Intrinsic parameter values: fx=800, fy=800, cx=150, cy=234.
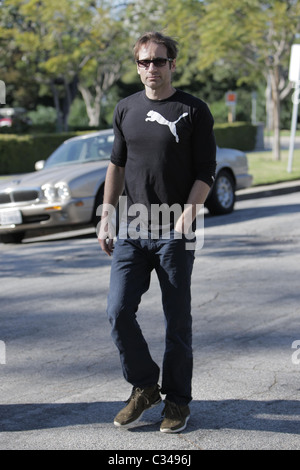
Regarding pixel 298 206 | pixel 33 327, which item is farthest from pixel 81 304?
pixel 298 206

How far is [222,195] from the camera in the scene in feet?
43.0

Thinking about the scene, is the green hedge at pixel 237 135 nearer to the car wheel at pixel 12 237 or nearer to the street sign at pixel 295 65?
the street sign at pixel 295 65

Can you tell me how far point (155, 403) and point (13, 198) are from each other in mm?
7343

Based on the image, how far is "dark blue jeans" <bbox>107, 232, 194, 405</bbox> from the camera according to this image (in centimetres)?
400

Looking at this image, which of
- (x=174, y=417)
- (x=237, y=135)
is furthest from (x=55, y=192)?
(x=237, y=135)

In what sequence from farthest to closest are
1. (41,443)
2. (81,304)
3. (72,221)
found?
(72,221)
(81,304)
(41,443)

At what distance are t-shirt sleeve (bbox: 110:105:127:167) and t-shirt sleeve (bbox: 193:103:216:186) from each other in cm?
39

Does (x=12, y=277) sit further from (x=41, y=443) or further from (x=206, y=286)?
(x=41, y=443)

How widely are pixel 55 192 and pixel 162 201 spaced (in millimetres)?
7246

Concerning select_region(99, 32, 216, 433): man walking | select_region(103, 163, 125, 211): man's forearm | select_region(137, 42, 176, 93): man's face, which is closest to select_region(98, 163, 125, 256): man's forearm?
select_region(103, 163, 125, 211): man's forearm

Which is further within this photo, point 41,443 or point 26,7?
point 26,7

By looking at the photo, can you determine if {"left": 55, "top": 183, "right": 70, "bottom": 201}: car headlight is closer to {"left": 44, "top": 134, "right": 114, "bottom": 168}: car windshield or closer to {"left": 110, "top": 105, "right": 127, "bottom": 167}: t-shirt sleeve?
{"left": 44, "top": 134, "right": 114, "bottom": 168}: car windshield

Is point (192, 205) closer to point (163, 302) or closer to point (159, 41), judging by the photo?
point (163, 302)

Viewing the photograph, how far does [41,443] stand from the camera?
151 inches
